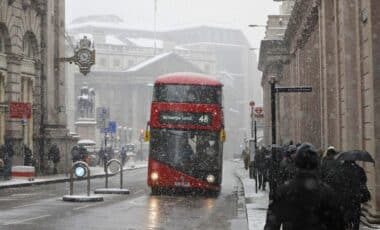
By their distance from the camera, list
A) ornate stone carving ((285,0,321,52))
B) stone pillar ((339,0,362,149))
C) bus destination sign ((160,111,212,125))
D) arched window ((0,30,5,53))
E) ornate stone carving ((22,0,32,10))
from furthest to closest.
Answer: ornate stone carving ((22,0,32,10)) → arched window ((0,30,5,53)) → ornate stone carving ((285,0,321,52)) → bus destination sign ((160,111,212,125)) → stone pillar ((339,0,362,149))

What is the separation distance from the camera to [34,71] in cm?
4175

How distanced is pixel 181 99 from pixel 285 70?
102 ft

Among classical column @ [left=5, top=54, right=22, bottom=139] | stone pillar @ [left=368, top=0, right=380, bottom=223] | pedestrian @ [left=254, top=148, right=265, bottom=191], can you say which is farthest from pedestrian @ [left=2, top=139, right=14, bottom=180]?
stone pillar @ [left=368, top=0, right=380, bottom=223]

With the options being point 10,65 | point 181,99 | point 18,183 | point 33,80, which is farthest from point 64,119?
point 181,99

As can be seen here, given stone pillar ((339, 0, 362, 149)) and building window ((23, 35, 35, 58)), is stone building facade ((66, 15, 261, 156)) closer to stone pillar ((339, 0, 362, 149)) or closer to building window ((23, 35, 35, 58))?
building window ((23, 35, 35, 58))

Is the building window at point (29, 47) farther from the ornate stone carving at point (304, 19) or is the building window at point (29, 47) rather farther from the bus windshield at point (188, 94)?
the bus windshield at point (188, 94)

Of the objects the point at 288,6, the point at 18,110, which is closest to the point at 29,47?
the point at 18,110

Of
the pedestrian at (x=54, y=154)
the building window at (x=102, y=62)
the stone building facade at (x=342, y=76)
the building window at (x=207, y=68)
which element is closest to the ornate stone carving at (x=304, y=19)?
the stone building facade at (x=342, y=76)

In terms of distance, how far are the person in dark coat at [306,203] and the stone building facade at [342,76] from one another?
903cm

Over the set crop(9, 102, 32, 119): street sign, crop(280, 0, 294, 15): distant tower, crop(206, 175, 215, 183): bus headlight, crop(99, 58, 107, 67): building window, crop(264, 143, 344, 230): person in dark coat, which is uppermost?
crop(99, 58, 107, 67): building window

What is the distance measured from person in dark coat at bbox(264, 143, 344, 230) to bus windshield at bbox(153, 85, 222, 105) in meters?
19.3

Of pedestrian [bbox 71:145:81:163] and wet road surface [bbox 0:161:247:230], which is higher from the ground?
pedestrian [bbox 71:145:81:163]

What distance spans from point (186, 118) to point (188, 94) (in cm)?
90

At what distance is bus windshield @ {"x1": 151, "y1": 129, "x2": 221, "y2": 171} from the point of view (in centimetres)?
2484
